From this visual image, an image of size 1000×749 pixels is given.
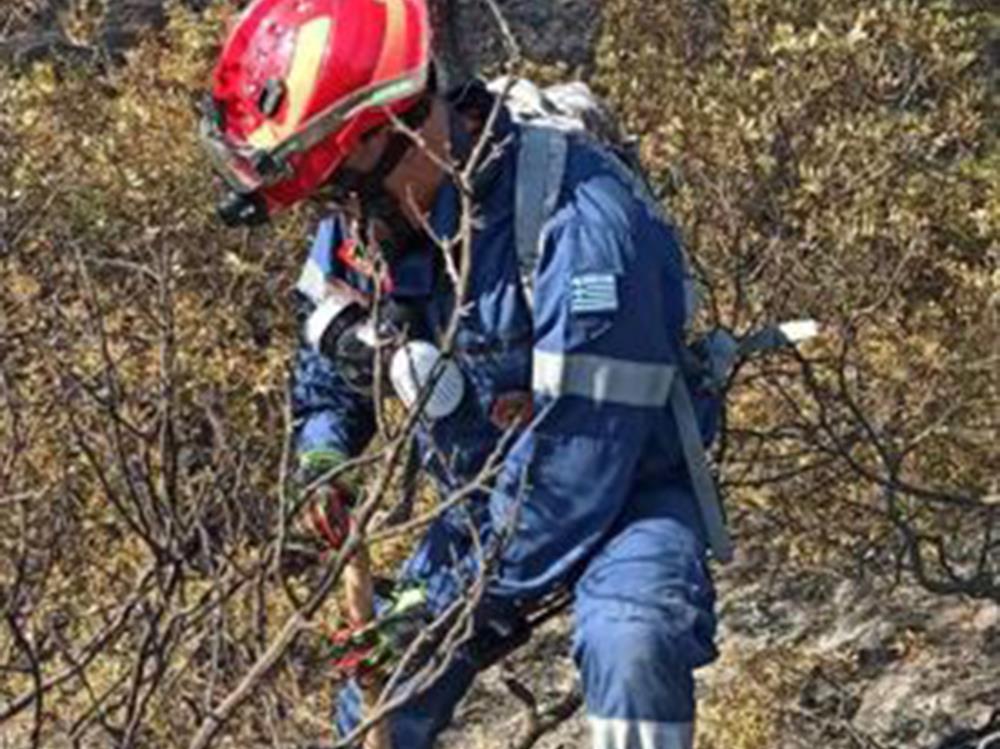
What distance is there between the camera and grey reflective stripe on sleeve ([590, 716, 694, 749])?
12.7 ft

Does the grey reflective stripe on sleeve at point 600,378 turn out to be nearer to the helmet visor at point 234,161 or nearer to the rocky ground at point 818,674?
the helmet visor at point 234,161

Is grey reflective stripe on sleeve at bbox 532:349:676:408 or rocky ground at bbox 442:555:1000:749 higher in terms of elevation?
grey reflective stripe on sleeve at bbox 532:349:676:408

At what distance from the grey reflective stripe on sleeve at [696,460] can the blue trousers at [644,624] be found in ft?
0.12

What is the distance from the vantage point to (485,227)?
159 inches

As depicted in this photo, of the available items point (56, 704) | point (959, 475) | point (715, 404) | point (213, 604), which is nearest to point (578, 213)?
point (715, 404)

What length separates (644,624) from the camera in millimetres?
3877

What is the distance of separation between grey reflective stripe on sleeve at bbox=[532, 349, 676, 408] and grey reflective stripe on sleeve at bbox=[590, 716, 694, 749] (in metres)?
0.58

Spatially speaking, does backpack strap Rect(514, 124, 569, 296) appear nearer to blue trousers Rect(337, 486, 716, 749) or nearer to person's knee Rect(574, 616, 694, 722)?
blue trousers Rect(337, 486, 716, 749)

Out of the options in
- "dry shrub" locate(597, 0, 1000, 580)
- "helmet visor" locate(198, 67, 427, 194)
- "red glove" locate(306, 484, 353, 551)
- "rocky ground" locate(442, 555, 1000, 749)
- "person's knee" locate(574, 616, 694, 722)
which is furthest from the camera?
"dry shrub" locate(597, 0, 1000, 580)

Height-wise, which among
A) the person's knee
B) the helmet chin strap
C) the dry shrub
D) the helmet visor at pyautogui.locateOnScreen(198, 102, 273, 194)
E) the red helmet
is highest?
the red helmet

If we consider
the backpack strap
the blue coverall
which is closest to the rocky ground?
the blue coverall

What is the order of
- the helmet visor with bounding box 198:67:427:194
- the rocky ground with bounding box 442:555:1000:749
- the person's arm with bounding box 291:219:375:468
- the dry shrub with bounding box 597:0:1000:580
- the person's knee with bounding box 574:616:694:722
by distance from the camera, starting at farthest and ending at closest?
the dry shrub with bounding box 597:0:1000:580 < the rocky ground with bounding box 442:555:1000:749 < the person's arm with bounding box 291:219:375:468 < the helmet visor with bounding box 198:67:427:194 < the person's knee with bounding box 574:616:694:722

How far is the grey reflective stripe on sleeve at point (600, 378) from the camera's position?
392 centimetres

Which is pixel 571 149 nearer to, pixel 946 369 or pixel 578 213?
pixel 578 213
